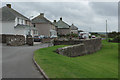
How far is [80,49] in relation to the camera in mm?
29469

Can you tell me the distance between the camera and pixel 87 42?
32969 mm

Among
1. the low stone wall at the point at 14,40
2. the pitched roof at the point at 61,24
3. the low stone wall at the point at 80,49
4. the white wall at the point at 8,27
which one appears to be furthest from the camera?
the pitched roof at the point at 61,24

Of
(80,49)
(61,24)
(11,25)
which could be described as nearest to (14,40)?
(80,49)

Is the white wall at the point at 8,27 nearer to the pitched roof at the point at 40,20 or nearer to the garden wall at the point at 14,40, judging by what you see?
the garden wall at the point at 14,40

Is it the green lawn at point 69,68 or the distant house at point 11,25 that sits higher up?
the distant house at point 11,25

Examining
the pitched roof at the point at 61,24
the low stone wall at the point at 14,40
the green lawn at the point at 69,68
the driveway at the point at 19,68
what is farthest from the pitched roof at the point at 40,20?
the driveway at the point at 19,68

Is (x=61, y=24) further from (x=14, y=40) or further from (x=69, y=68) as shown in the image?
(x=69, y=68)

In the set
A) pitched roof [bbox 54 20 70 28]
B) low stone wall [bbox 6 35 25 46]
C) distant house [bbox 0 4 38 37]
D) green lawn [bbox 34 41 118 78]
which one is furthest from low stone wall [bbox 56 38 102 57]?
pitched roof [bbox 54 20 70 28]

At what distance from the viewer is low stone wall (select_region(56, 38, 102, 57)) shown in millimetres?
23739

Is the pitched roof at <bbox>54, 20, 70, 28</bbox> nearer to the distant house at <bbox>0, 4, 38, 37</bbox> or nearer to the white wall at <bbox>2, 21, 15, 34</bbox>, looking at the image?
the distant house at <bbox>0, 4, 38, 37</bbox>

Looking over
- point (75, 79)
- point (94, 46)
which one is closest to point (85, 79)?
point (75, 79)

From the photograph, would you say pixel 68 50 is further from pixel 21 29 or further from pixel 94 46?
pixel 21 29

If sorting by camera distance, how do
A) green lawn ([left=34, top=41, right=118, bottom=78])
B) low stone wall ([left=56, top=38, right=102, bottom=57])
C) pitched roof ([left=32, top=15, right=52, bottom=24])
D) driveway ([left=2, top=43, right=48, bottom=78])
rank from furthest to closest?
1. pitched roof ([left=32, top=15, right=52, bottom=24])
2. low stone wall ([left=56, top=38, right=102, bottom=57])
3. driveway ([left=2, top=43, right=48, bottom=78])
4. green lawn ([left=34, top=41, right=118, bottom=78])

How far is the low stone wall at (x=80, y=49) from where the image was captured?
23.7 metres
